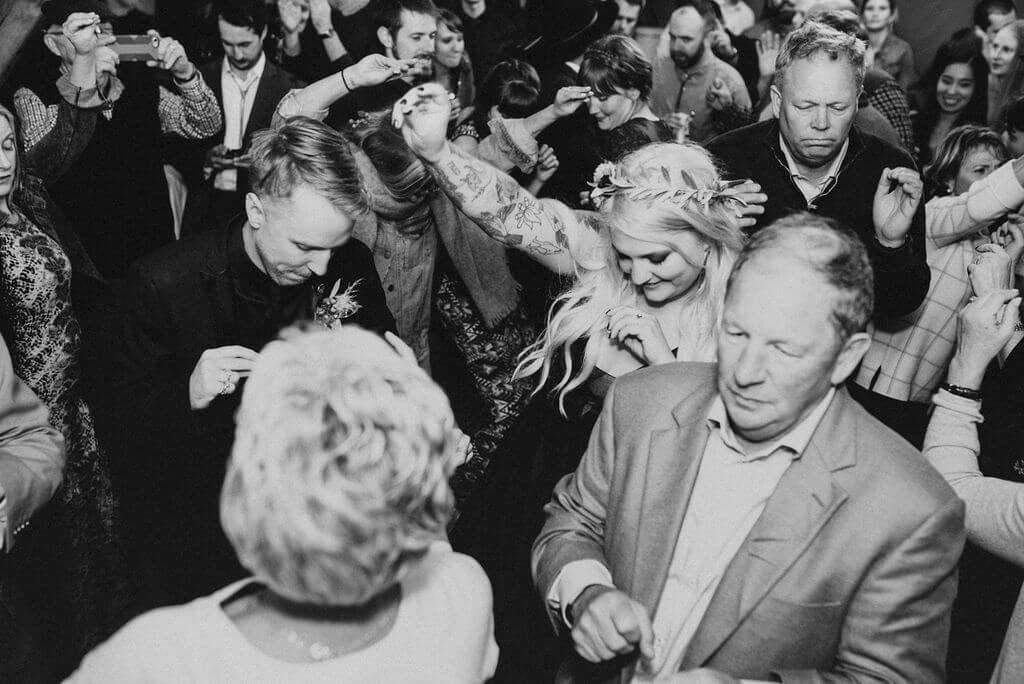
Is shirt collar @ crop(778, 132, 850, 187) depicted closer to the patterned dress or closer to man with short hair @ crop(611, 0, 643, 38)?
the patterned dress

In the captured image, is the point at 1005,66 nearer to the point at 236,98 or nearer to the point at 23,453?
the point at 236,98

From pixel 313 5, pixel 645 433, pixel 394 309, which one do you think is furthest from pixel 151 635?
pixel 313 5

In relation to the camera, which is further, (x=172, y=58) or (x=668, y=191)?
(x=172, y=58)

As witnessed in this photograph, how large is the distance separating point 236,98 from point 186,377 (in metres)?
2.46

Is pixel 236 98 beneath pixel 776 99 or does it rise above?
beneath

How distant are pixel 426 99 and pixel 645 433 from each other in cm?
119

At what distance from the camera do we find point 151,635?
46.9 inches

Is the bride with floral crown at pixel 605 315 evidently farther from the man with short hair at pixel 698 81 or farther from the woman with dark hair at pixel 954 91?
the woman with dark hair at pixel 954 91

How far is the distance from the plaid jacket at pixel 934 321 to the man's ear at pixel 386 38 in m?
2.56

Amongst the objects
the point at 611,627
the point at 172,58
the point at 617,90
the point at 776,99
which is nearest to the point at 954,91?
the point at 617,90

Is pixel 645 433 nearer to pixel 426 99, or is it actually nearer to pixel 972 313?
pixel 972 313

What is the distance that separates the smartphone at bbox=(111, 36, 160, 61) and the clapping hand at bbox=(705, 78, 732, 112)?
120 inches

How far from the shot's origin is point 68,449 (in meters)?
2.89

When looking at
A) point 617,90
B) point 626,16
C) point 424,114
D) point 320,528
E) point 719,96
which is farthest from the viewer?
point 626,16
